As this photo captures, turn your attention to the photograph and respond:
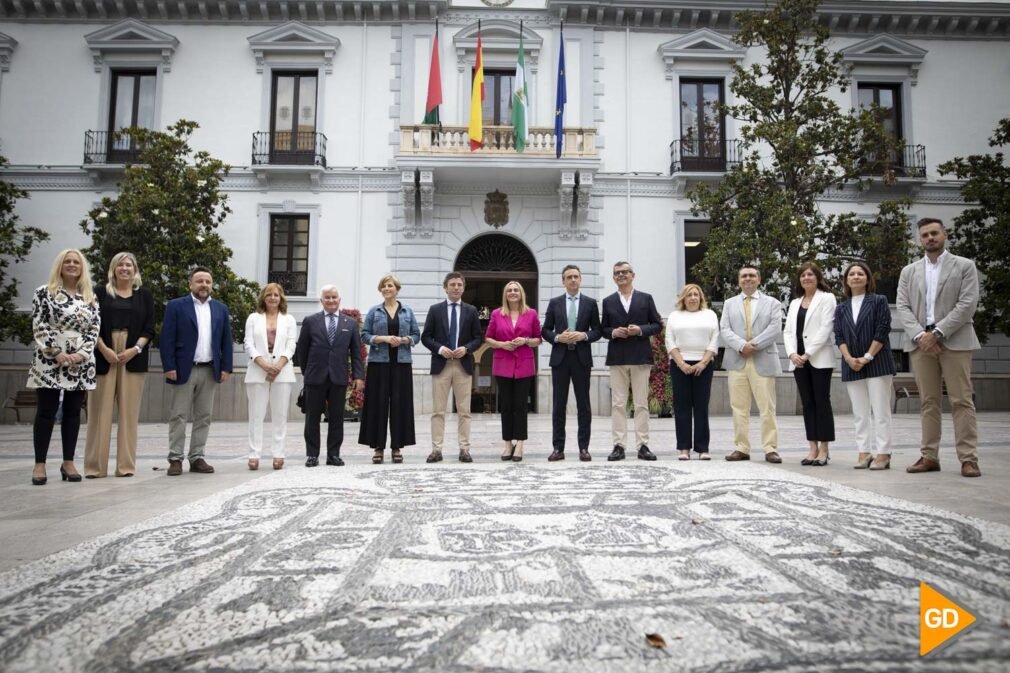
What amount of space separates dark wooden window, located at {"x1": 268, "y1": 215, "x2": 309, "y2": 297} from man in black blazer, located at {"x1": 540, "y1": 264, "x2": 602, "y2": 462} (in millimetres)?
10240

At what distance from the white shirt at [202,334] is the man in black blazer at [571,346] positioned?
3111 mm

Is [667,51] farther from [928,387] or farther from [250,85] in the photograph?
[928,387]

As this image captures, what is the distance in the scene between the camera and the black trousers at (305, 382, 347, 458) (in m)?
5.59

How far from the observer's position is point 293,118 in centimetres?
1536

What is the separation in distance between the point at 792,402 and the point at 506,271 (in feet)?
25.2

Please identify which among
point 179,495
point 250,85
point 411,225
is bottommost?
point 179,495

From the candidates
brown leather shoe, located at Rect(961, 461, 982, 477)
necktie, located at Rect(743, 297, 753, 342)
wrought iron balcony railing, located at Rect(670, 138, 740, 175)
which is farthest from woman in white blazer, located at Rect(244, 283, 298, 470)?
wrought iron balcony railing, located at Rect(670, 138, 740, 175)

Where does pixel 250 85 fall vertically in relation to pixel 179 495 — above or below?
above

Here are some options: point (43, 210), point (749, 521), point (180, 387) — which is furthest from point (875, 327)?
point (43, 210)

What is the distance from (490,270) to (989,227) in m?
12.0

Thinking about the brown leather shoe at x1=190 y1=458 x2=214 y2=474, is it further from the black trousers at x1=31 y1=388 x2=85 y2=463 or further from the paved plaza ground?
the paved plaza ground

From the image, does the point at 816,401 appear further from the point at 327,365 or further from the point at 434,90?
the point at 434,90

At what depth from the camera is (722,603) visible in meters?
1.71

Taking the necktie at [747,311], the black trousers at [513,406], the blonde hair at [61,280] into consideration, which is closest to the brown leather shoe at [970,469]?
the necktie at [747,311]
